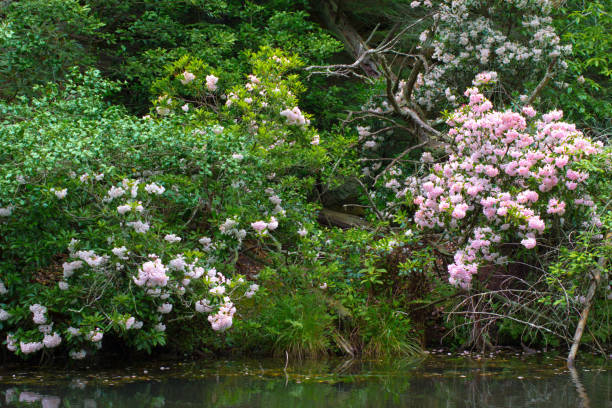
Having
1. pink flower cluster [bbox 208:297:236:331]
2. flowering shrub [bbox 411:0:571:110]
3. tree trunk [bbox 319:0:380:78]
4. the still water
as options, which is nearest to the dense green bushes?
pink flower cluster [bbox 208:297:236:331]

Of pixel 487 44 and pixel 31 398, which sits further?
pixel 487 44

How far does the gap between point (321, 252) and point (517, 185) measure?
6.82ft

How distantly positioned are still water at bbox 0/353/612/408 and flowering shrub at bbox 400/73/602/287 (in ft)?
3.93

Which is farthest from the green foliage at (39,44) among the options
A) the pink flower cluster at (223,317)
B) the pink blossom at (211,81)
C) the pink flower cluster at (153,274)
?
the pink flower cluster at (223,317)

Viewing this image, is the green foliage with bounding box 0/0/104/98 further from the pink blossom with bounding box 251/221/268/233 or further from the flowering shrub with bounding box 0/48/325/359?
the pink blossom with bounding box 251/221/268/233

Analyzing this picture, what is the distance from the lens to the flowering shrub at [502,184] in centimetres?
673

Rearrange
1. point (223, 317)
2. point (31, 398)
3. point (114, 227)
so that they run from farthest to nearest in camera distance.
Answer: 1. point (114, 227)
2. point (223, 317)
3. point (31, 398)

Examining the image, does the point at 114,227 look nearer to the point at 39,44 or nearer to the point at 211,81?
the point at 211,81

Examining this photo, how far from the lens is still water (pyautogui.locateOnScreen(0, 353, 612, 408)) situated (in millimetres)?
4582

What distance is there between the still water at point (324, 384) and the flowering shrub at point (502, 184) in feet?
3.93

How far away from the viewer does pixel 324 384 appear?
5.32 meters

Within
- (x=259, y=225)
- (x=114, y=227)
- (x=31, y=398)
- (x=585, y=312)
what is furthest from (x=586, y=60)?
(x=31, y=398)

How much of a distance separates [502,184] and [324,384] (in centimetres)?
302

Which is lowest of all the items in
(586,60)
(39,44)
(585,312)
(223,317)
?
(223,317)
